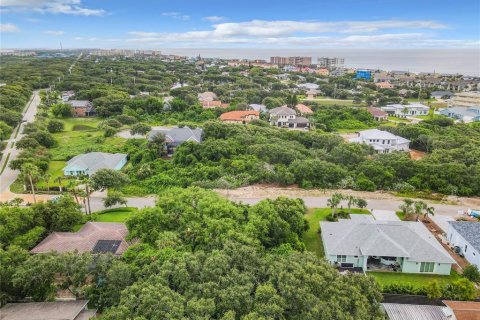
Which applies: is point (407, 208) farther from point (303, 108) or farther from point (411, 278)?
point (303, 108)

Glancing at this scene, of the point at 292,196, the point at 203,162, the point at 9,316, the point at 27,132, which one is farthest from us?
the point at 27,132

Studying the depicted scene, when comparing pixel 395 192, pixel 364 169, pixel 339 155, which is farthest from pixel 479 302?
pixel 339 155

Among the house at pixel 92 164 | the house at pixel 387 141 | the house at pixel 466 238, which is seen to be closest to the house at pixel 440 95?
the house at pixel 387 141

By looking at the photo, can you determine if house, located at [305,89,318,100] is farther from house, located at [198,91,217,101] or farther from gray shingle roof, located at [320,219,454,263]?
gray shingle roof, located at [320,219,454,263]

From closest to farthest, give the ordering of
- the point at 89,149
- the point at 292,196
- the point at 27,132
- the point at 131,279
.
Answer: the point at 131,279, the point at 292,196, the point at 89,149, the point at 27,132

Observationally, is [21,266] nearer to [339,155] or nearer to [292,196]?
[292,196]

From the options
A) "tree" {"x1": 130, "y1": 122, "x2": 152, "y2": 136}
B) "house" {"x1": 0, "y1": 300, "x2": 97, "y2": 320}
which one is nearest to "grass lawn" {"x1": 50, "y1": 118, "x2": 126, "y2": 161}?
"tree" {"x1": 130, "y1": 122, "x2": 152, "y2": 136}
